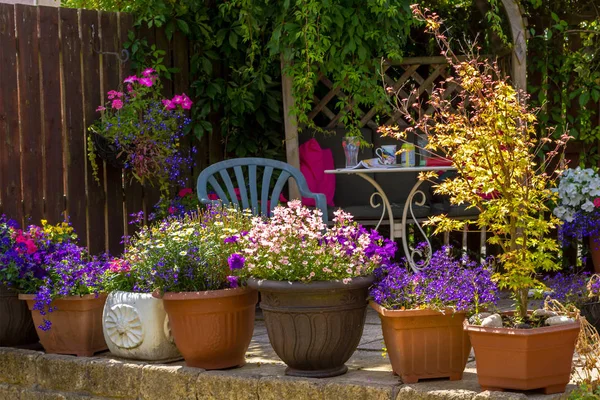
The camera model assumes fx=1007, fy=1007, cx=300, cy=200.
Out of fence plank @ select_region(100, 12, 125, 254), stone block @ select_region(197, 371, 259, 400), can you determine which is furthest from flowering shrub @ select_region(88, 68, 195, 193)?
stone block @ select_region(197, 371, 259, 400)

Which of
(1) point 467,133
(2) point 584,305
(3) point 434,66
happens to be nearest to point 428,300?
(1) point 467,133

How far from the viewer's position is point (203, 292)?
3.94 m

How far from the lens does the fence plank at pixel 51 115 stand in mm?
5653

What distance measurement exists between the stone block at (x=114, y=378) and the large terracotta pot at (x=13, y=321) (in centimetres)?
63

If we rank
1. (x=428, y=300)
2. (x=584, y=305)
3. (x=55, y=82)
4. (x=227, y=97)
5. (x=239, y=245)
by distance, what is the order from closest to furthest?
(x=428, y=300)
(x=239, y=245)
(x=584, y=305)
(x=55, y=82)
(x=227, y=97)

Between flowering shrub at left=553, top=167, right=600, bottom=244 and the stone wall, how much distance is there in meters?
2.53

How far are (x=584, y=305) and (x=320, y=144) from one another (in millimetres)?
2402

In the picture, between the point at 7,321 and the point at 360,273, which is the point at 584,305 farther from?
the point at 7,321

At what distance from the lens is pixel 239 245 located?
412 cm

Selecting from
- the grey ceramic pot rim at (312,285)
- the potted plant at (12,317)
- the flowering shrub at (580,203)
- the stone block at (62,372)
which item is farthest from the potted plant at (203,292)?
the flowering shrub at (580,203)

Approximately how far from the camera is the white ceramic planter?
4.14 metres

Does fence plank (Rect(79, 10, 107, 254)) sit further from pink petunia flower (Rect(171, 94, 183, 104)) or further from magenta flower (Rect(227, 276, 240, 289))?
magenta flower (Rect(227, 276, 240, 289))

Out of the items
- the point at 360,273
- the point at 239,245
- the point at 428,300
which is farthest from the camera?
the point at 239,245

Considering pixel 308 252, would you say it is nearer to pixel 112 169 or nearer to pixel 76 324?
pixel 76 324
